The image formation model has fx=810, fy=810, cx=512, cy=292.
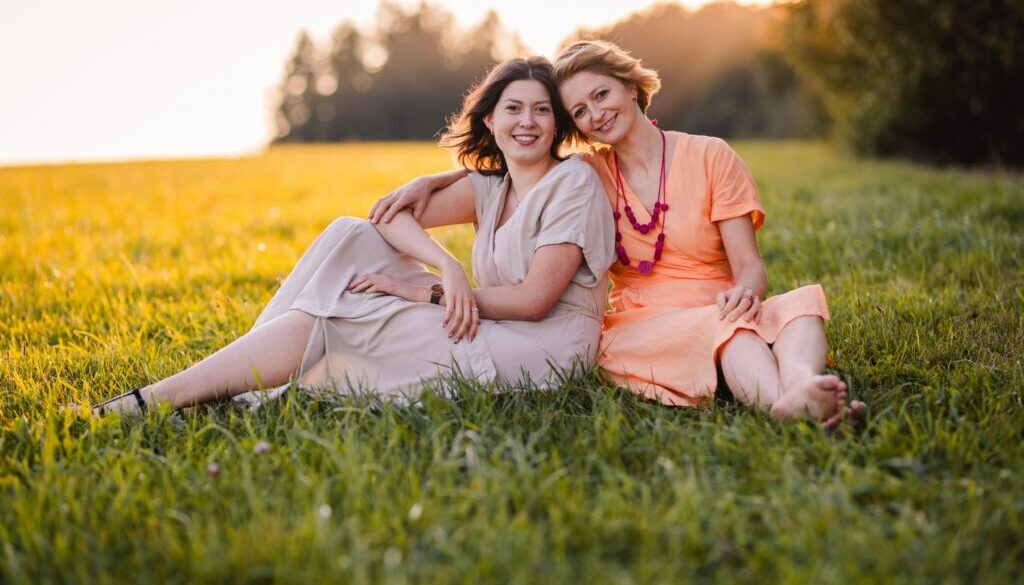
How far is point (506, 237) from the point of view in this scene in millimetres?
3445

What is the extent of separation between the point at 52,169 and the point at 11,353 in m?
18.3

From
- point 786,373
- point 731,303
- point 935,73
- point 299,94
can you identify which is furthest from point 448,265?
point 299,94

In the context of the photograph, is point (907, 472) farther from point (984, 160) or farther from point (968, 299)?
point (984, 160)

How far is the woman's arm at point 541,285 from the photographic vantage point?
328 centimetres

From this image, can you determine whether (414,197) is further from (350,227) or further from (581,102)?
(581,102)

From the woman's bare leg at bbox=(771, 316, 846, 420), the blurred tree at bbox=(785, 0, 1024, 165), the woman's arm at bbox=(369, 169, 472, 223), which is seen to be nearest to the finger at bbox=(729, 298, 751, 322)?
the woman's bare leg at bbox=(771, 316, 846, 420)

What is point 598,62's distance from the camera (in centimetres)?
349

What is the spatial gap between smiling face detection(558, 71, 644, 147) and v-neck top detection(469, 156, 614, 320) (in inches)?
7.0

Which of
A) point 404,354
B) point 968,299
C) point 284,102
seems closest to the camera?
point 404,354

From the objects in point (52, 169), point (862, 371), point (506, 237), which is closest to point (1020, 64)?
point (862, 371)

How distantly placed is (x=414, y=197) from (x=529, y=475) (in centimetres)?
169

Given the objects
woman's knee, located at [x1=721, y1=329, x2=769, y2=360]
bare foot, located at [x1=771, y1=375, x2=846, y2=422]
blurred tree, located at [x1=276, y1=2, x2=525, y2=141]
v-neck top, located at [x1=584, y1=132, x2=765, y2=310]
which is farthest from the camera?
blurred tree, located at [x1=276, y1=2, x2=525, y2=141]

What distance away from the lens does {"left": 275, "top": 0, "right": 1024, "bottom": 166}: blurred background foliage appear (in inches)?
491

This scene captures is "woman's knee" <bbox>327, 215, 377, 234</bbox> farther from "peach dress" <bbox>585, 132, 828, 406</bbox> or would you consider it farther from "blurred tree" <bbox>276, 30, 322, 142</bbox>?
"blurred tree" <bbox>276, 30, 322, 142</bbox>
